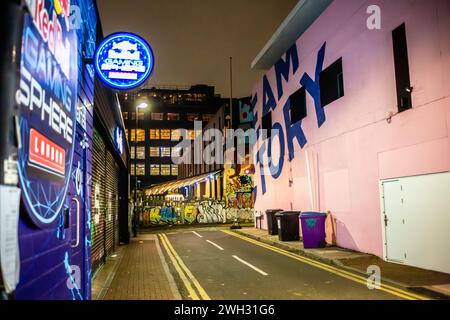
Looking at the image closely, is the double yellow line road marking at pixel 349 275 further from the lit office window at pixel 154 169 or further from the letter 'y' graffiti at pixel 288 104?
the lit office window at pixel 154 169

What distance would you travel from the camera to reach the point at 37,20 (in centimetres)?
384

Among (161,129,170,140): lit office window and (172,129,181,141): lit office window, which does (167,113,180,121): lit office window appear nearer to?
(161,129,170,140): lit office window

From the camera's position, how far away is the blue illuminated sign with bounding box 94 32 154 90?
7.87 meters

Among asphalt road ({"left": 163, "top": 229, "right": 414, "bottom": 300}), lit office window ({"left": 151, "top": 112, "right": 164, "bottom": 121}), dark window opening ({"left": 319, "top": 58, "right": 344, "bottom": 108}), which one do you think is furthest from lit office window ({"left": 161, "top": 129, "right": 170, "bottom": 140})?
asphalt road ({"left": 163, "top": 229, "right": 414, "bottom": 300})

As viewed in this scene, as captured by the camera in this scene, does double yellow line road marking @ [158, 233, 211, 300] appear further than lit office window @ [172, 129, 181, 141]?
No

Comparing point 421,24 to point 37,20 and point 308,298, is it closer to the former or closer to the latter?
point 308,298

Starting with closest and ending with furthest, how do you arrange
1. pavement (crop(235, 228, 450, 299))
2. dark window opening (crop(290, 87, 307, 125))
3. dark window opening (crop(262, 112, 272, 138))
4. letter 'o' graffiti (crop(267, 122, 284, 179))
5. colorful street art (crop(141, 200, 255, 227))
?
pavement (crop(235, 228, 450, 299))
dark window opening (crop(290, 87, 307, 125))
letter 'o' graffiti (crop(267, 122, 284, 179))
dark window opening (crop(262, 112, 272, 138))
colorful street art (crop(141, 200, 255, 227))

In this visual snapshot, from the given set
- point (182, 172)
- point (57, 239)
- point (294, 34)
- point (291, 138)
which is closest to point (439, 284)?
point (57, 239)

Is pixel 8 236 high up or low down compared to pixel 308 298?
up

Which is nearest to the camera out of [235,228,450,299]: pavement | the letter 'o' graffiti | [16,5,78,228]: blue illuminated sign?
[16,5,78,228]: blue illuminated sign

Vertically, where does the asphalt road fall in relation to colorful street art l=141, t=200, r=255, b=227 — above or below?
below

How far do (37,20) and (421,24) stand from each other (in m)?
10.1

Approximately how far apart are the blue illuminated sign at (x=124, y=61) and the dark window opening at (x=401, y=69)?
718 centimetres

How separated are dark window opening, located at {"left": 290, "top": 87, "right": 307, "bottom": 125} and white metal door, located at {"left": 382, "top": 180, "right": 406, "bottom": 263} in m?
7.69
